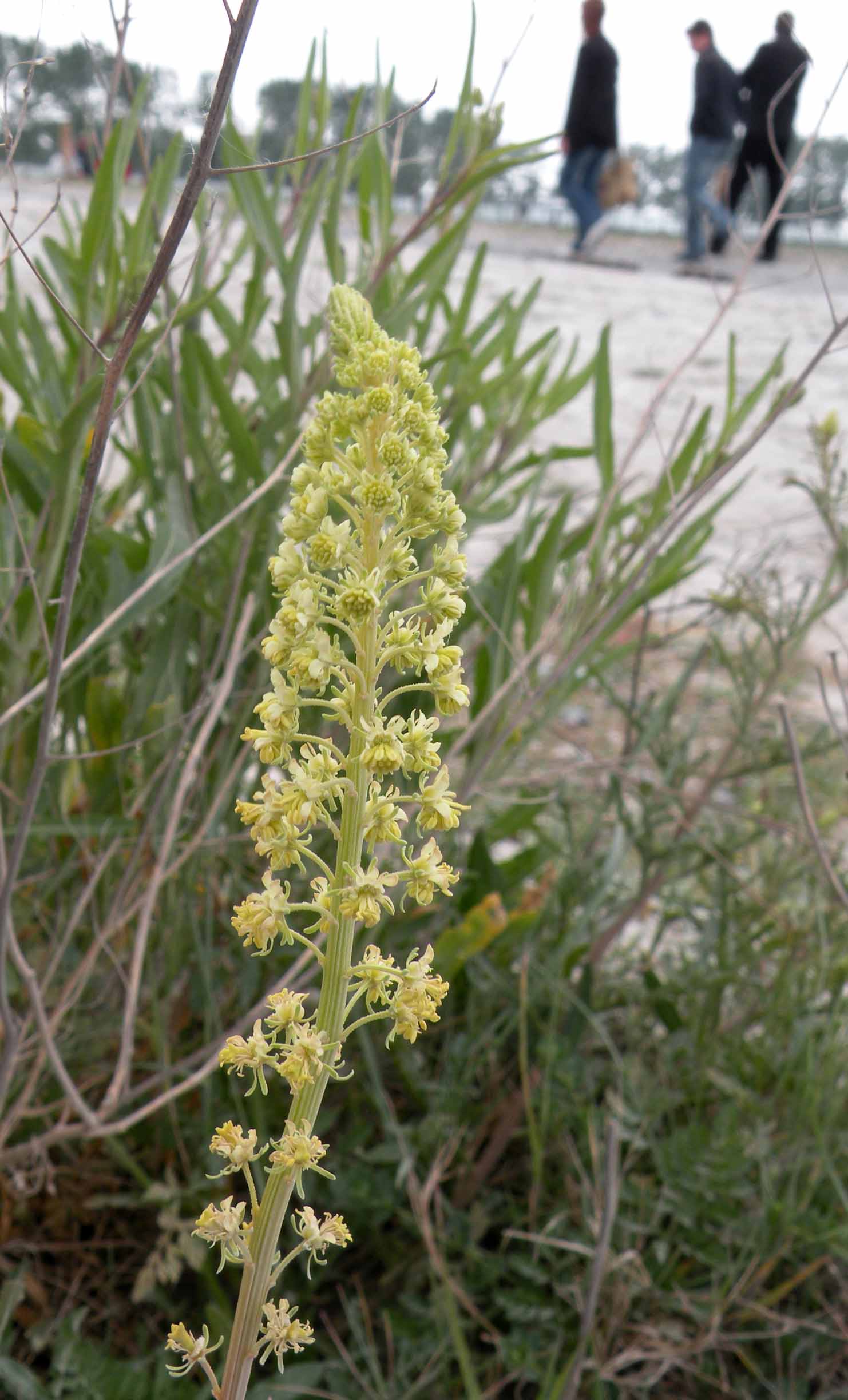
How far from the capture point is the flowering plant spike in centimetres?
57

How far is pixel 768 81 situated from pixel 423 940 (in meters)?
8.91

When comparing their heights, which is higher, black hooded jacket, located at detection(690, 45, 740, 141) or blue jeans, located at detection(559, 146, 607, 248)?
black hooded jacket, located at detection(690, 45, 740, 141)

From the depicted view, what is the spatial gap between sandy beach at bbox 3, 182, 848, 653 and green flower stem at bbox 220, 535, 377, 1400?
857mm

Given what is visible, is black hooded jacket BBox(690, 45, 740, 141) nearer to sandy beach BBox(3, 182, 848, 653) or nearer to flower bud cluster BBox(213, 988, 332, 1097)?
sandy beach BBox(3, 182, 848, 653)

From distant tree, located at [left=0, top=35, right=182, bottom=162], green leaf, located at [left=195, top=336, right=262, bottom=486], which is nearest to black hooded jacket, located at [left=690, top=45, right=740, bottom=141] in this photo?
distant tree, located at [left=0, top=35, right=182, bottom=162]

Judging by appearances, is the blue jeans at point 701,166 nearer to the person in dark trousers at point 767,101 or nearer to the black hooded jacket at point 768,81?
the person in dark trousers at point 767,101

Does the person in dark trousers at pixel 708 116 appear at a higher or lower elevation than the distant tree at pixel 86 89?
higher

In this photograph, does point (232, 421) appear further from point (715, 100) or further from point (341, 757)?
point (715, 100)

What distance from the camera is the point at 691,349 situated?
70.7 inches

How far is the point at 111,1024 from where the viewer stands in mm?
1544

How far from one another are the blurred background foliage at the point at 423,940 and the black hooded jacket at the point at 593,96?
27.6ft

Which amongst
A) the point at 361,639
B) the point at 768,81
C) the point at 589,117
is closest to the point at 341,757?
the point at 361,639

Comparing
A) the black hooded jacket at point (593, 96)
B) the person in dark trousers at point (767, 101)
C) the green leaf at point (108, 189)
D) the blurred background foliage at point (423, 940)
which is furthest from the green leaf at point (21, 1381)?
the black hooded jacket at point (593, 96)

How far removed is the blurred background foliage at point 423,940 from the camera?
53.6 inches
